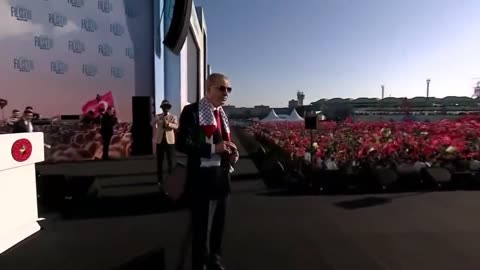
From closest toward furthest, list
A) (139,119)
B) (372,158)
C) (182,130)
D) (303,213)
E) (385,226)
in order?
1. (182,130)
2. (385,226)
3. (303,213)
4. (372,158)
5. (139,119)

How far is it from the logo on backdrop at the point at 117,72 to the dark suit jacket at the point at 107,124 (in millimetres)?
1411

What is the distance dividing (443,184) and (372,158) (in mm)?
1335

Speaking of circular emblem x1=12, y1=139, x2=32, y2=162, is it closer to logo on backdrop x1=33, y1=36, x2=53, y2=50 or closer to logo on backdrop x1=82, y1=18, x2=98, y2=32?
logo on backdrop x1=33, y1=36, x2=53, y2=50

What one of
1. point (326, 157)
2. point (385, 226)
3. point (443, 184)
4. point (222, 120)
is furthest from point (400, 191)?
point (222, 120)

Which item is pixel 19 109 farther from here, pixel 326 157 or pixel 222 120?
pixel 222 120

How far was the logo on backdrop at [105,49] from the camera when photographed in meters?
12.2

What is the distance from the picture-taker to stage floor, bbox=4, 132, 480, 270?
3549 mm

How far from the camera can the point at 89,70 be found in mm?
11953

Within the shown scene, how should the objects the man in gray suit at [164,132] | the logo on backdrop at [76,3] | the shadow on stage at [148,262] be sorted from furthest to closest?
the logo on backdrop at [76,3], the man in gray suit at [164,132], the shadow on stage at [148,262]

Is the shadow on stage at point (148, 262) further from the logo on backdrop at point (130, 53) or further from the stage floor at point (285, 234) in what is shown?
the logo on backdrop at point (130, 53)

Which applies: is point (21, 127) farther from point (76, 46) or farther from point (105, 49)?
point (105, 49)

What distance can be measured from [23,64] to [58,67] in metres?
0.98

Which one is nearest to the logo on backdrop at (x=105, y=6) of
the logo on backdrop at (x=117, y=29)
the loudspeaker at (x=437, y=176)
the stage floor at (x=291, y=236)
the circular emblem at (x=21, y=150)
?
the logo on backdrop at (x=117, y=29)

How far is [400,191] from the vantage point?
6.68 m
